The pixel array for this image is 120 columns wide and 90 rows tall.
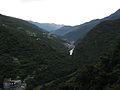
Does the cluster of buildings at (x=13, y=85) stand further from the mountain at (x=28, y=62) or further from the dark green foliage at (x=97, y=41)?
the dark green foliage at (x=97, y=41)

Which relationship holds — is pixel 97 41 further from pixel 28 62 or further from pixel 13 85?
pixel 13 85

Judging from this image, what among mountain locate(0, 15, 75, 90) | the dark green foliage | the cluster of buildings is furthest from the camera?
the dark green foliage

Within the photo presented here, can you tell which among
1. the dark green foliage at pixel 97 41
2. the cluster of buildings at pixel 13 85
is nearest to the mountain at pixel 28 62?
the cluster of buildings at pixel 13 85

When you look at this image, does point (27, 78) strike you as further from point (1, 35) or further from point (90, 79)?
point (1, 35)

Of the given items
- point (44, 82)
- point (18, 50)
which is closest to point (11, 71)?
point (44, 82)

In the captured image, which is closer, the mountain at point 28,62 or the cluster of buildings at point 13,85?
the cluster of buildings at point 13,85

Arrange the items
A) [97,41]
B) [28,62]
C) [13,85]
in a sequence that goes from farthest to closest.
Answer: [97,41] → [28,62] → [13,85]

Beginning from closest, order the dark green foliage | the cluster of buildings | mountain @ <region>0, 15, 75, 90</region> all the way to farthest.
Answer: the cluster of buildings → mountain @ <region>0, 15, 75, 90</region> → the dark green foliage

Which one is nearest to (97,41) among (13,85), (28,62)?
(28,62)

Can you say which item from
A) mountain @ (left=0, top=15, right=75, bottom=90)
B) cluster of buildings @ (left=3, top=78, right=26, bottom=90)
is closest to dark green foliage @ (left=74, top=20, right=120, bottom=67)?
mountain @ (left=0, top=15, right=75, bottom=90)

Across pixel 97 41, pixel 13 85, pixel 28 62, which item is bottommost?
pixel 13 85

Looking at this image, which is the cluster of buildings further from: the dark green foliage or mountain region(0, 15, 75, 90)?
the dark green foliage

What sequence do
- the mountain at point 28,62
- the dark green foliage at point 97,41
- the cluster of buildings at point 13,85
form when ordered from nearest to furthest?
the cluster of buildings at point 13,85 < the mountain at point 28,62 < the dark green foliage at point 97,41
